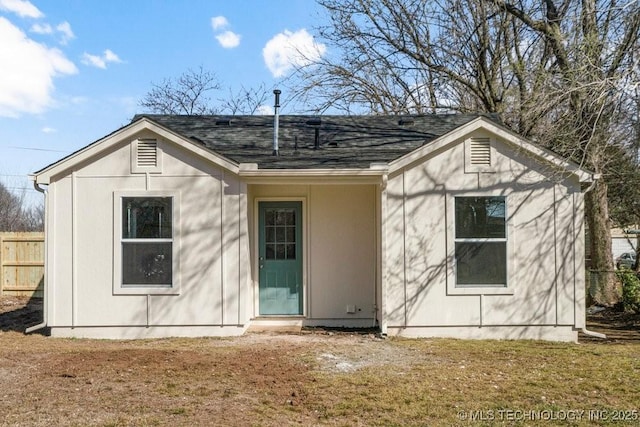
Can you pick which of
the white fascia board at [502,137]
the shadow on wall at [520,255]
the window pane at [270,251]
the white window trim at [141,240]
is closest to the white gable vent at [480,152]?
the white fascia board at [502,137]

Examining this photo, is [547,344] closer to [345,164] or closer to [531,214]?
[531,214]

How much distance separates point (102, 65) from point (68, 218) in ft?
39.6

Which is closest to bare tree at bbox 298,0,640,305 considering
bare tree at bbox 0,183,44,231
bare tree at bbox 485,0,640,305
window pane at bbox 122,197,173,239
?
bare tree at bbox 485,0,640,305

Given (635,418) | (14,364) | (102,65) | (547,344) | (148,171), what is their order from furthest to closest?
(102,65)
(148,171)
(547,344)
(14,364)
(635,418)

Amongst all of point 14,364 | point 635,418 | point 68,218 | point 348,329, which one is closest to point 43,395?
point 14,364

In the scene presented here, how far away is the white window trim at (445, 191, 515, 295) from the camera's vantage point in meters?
7.97

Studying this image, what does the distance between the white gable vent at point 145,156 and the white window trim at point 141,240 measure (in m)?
0.38

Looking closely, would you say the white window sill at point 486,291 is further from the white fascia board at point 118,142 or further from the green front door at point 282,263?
the white fascia board at point 118,142

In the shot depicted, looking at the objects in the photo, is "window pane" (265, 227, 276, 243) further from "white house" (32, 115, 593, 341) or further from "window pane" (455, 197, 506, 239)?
"window pane" (455, 197, 506, 239)

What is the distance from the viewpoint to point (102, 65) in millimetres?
18141

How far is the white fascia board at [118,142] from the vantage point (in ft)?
26.1

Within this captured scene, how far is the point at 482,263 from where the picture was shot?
8.02 metres

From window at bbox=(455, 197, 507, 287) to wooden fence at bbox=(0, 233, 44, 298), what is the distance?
11193 millimetres

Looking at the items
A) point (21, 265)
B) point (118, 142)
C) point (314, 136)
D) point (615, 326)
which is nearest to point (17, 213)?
point (21, 265)
